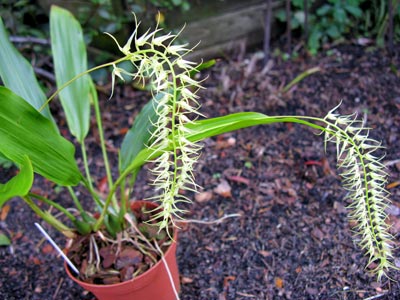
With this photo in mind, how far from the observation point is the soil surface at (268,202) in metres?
1.28

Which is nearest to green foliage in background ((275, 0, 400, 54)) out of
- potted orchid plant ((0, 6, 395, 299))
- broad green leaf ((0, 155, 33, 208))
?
potted orchid plant ((0, 6, 395, 299))

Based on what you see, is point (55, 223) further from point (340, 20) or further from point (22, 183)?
point (340, 20)

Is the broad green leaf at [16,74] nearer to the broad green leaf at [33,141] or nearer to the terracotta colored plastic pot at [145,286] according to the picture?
the broad green leaf at [33,141]

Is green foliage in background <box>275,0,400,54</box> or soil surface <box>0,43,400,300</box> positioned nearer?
soil surface <box>0,43,400,300</box>

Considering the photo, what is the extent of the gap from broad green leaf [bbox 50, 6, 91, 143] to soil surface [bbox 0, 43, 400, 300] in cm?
50

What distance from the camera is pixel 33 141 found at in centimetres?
87

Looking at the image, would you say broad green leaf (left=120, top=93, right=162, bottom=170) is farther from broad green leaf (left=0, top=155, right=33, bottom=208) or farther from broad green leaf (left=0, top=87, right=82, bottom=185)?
broad green leaf (left=0, top=155, right=33, bottom=208)

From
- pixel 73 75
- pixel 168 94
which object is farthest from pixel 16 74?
pixel 168 94

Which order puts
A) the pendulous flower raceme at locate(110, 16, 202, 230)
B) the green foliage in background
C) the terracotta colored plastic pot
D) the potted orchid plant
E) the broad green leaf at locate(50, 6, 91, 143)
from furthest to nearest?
1. the green foliage in background
2. the broad green leaf at locate(50, 6, 91, 143)
3. the terracotta colored plastic pot
4. the potted orchid plant
5. the pendulous flower raceme at locate(110, 16, 202, 230)

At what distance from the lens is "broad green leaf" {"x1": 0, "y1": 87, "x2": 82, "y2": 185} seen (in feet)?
2.68

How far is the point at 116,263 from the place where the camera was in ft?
3.58

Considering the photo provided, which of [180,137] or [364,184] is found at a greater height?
[180,137]

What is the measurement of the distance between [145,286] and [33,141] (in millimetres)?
493

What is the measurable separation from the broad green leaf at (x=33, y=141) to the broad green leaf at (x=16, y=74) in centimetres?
23
